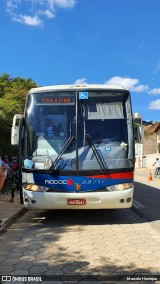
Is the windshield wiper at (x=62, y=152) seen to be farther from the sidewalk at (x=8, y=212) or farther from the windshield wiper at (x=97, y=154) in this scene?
the sidewalk at (x=8, y=212)

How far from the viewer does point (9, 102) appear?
2548cm

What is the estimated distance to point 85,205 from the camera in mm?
8961

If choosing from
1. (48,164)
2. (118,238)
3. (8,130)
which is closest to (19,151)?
(48,164)

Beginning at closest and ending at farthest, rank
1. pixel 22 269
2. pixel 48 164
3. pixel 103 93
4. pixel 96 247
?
1. pixel 22 269
2. pixel 96 247
3. pixel 48 164
4. pixel 103 93

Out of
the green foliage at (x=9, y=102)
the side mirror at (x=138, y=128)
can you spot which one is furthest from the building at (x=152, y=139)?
the side mirror at (x=138, y=128)

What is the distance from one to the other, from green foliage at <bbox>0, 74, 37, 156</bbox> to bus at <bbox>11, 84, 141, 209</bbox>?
33.8 feet

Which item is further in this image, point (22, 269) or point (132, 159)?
point (132, 159)

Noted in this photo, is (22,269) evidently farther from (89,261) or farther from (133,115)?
(133,115)

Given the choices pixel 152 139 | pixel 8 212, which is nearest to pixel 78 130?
pixel 8 212

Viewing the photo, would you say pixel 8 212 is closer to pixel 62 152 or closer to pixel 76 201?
pixel 76 201

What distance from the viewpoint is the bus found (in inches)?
353

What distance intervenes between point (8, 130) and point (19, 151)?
11.5m

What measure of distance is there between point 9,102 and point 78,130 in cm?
1694

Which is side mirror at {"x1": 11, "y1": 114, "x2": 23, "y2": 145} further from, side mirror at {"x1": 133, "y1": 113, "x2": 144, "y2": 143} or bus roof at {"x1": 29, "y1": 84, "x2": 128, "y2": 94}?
side mirror at {"x1": 133, "y1": 113, "x2": 144, "y2": 143}
